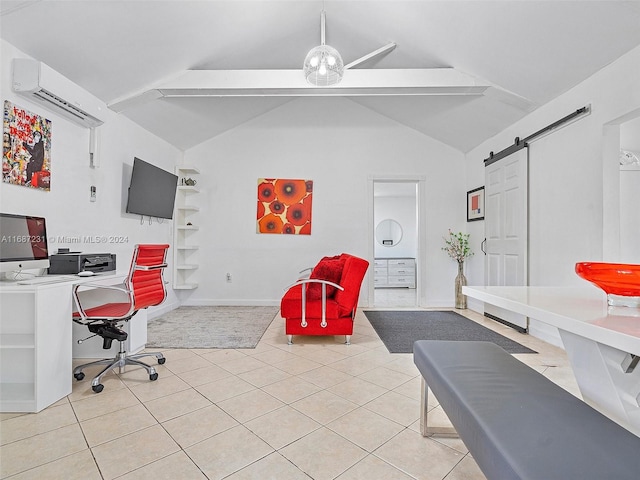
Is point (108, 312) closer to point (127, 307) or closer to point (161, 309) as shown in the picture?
point (127, 307)

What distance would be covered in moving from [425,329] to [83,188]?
151 inches

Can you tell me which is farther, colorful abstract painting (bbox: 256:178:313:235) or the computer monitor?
colorful abstract painting (bbox: 256:178:313:235)

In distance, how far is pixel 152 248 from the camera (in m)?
2.35

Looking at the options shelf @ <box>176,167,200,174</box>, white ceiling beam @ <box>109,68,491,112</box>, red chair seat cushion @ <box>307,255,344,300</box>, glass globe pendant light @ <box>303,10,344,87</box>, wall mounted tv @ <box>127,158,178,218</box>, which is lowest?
red chair seat cushion @ <box>307,255,344,300</box>

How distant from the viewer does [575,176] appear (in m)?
2.85

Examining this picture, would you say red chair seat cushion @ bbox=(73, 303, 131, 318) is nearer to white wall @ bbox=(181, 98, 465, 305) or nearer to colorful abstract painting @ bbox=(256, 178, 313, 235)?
white wall @ bbox=(181, 98, 465, 305)

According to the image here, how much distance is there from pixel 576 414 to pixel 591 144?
106 inches

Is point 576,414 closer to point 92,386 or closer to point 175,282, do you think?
point 92,386

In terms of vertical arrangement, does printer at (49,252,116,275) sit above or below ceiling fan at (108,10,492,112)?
below

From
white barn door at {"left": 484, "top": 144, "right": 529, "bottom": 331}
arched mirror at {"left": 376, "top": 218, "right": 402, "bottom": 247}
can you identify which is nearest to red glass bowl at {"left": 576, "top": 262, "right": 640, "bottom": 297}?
white barn door at {"left": 484, "top": 144, "right": 529, "bottom": 331}

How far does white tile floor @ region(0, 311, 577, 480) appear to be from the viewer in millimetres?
1365

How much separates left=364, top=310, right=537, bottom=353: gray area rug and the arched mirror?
3835 millimetres

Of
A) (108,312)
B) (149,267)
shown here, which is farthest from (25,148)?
(108,312)

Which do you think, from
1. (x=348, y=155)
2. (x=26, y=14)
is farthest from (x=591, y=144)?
(x=26, y=14)
